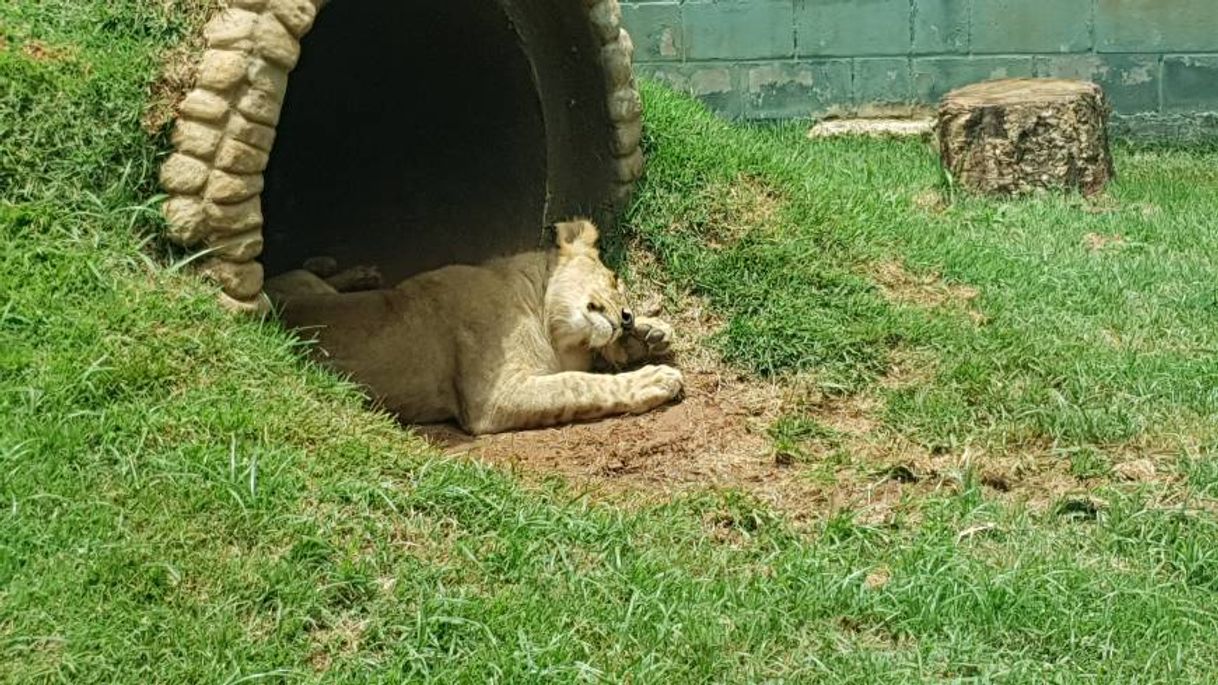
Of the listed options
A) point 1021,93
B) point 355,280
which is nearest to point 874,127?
point 1021,93

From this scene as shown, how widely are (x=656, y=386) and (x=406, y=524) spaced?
85.3 inches

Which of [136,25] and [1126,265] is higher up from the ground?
[136,25]

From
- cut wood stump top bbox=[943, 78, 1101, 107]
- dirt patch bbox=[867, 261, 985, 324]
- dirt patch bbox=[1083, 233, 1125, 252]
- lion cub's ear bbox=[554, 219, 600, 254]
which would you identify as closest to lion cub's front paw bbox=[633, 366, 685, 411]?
lion cub's ear bbox=[554, 219, 600, 254]

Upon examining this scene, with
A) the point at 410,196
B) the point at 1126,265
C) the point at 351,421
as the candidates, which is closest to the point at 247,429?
the point at 351,421

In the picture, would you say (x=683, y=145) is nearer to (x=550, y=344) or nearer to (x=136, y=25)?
(x=550, y=344)

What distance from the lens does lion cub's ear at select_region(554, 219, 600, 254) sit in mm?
7492

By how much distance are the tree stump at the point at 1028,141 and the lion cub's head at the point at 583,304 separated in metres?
3.14

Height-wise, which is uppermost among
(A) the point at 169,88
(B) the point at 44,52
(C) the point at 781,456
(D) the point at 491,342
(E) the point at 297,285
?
(B) the point at 44,52

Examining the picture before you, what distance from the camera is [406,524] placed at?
4.88 meters

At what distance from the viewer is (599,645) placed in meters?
4.37

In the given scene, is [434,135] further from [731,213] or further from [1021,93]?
[1021,93]

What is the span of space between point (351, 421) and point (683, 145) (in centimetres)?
326

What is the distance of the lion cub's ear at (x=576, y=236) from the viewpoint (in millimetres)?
7492

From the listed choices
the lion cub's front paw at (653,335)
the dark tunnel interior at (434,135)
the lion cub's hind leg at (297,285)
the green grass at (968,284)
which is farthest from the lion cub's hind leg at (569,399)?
the dark tunnel interior at (434,135)
